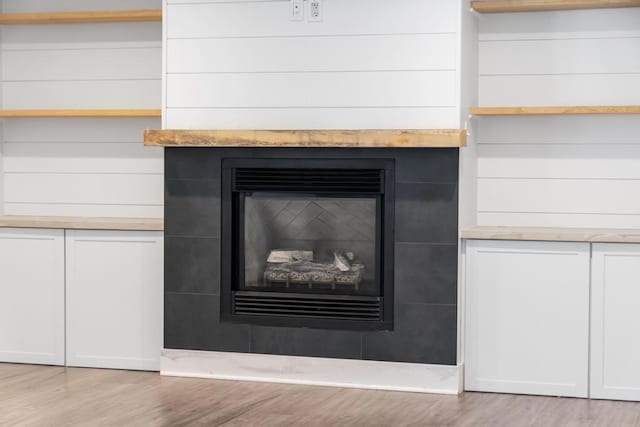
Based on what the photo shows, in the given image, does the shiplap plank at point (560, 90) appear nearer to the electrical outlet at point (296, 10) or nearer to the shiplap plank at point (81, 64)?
the electrical outlet at point (296, 10)

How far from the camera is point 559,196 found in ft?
17.7

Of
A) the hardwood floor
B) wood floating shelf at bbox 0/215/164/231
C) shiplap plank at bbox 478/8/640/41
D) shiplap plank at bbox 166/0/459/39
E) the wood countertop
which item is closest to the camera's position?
the hardwood floor

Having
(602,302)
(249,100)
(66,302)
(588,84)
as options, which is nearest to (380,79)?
(249,100)

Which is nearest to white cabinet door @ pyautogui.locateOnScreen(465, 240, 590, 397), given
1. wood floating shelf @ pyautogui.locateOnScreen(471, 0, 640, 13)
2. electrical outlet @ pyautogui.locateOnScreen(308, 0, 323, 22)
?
wood floating shelf @ pyautogui.locateOnScreen(471, 0, 640, 13)

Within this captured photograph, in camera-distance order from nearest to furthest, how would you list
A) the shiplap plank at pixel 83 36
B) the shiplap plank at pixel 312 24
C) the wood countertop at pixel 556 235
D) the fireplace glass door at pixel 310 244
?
the wood countertop at pixel 556 235, the shiplap plank at pixel 312 24, the fireplace glass door at pixel 310 244, the shiplap plank at pixel 83 36

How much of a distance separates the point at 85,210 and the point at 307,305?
1615 millimetres

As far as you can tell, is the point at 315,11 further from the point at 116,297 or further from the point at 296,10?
the point at 116,297

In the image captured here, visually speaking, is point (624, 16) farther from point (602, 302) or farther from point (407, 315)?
point (407, 315)

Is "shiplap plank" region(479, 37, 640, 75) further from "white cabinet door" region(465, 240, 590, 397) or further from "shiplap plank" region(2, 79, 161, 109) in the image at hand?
"shiplap plank" region(2, 79, 161, 109)

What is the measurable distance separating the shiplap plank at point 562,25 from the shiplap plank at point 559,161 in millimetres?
589

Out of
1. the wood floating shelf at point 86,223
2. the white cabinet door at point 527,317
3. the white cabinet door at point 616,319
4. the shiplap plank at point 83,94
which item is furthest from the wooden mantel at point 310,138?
the white cabinet door at point 616,319

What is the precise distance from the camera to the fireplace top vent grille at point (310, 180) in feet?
16.6

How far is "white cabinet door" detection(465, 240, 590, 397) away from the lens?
4.91 metres

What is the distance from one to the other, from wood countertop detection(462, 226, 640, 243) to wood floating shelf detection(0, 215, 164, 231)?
1.70m
